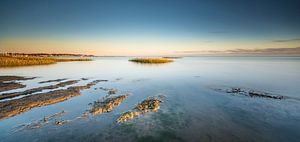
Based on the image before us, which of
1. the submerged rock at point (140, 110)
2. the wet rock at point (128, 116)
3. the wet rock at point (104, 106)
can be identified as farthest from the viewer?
the wet rock at point (104, 106)

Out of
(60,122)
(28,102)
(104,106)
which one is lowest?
(60,122)

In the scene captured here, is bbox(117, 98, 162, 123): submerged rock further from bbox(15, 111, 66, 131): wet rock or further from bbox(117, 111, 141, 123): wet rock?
bbox(15, 111, 66, 131): wet rock

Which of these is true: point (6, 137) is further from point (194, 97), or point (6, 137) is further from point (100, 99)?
point (194, 97)

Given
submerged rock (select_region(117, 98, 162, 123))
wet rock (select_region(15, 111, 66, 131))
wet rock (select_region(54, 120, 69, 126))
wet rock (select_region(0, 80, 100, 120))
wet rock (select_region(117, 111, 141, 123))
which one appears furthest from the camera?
wet rock (select_region(0, 80, 100, 120))

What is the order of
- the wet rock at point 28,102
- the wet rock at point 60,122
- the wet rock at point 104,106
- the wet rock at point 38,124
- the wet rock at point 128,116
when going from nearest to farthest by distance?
the wet rock at point 38,124 < the wet rock at point 60,122 < the wet rock at point 128,116 < the wet rock at point 28,102 < the wet rock at point 104,106

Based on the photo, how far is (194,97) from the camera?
14.1 meters

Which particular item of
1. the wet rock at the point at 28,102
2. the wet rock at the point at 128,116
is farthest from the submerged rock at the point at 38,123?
the wet rock at the point at 128,116

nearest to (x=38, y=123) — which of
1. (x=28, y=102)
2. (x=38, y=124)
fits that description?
(x=38, y=124)

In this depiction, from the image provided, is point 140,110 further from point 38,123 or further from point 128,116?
point 38,123

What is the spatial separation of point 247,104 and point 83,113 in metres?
11.6

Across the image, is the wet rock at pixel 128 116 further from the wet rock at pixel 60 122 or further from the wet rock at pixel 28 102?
the wet rock at pixel 28 102

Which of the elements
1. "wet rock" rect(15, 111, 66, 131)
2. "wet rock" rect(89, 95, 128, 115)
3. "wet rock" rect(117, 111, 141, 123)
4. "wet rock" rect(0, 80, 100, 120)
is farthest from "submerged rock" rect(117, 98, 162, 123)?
"wet rock" rect(0, 80, 100, 120)

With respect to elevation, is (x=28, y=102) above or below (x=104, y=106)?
above

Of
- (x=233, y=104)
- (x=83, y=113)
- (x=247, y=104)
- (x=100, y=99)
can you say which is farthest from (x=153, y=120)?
(x=247, y=104)
